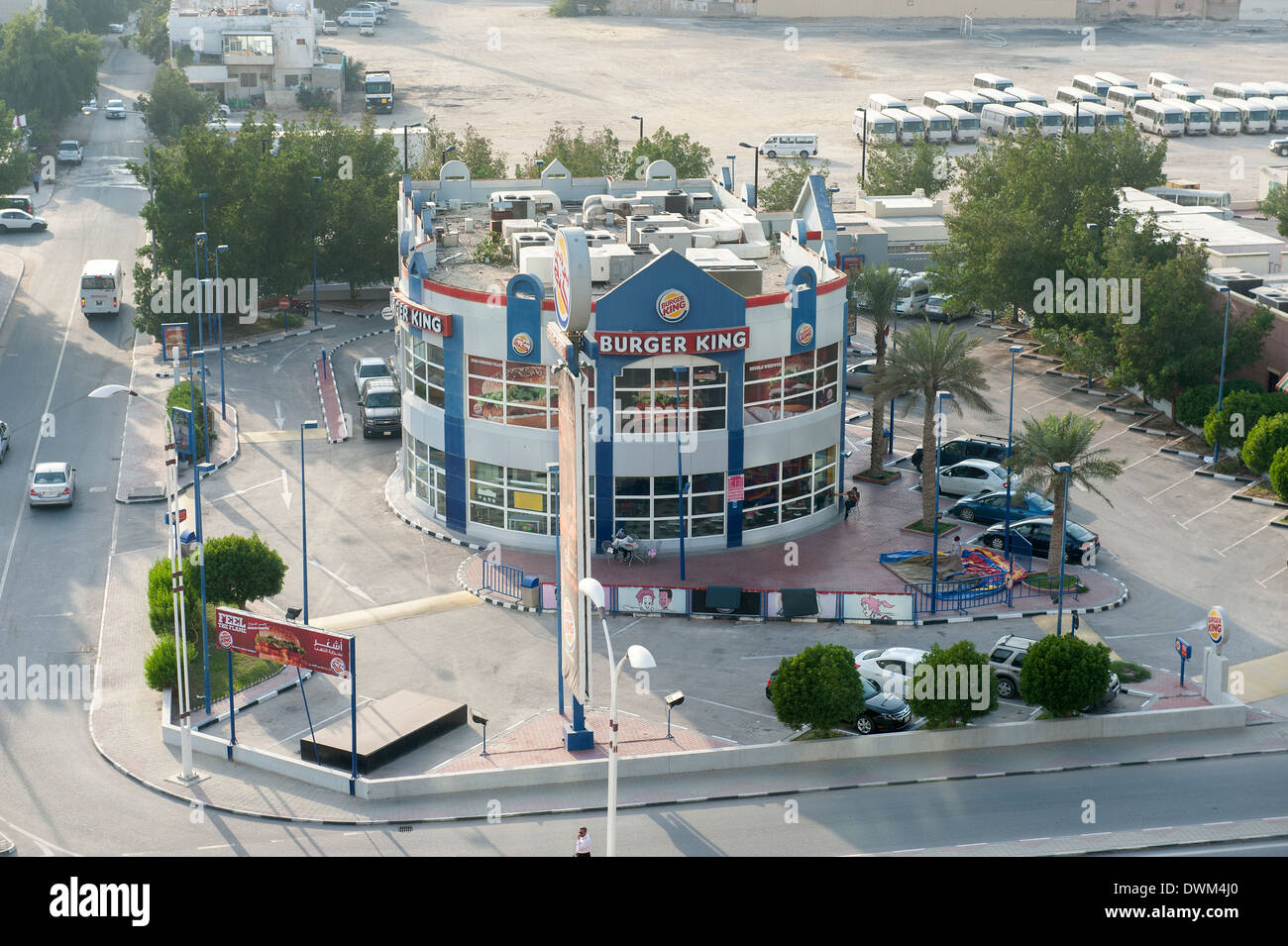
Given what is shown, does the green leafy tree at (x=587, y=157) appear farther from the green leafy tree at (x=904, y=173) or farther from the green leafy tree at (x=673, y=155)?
the green leafy tree at (x=904, y=173)

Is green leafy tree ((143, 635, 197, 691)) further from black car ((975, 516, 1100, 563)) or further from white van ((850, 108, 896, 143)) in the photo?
white van ((850, 108, 896, 143))

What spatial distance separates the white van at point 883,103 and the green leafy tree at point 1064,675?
3687 inches

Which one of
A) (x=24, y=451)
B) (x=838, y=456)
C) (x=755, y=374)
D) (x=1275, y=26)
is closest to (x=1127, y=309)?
(x=838, y=456)

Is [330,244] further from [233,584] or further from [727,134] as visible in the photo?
[727,134]

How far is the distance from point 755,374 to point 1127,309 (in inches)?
853

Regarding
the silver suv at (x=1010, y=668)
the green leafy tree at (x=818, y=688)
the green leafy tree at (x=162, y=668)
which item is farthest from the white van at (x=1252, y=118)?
the green leafy tree at (x=162, y=668)

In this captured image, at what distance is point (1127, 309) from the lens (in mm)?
70562

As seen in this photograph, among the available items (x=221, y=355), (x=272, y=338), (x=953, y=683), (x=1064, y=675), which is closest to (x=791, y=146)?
(x=272, y=338)

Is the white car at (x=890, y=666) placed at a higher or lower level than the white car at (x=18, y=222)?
lower

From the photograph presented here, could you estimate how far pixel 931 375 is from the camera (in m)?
57.8

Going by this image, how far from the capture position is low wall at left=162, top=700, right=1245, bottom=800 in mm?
42375

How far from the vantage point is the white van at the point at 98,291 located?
8600cm

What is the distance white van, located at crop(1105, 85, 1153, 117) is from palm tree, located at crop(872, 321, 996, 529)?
8502cm

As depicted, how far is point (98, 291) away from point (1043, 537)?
5251cm
